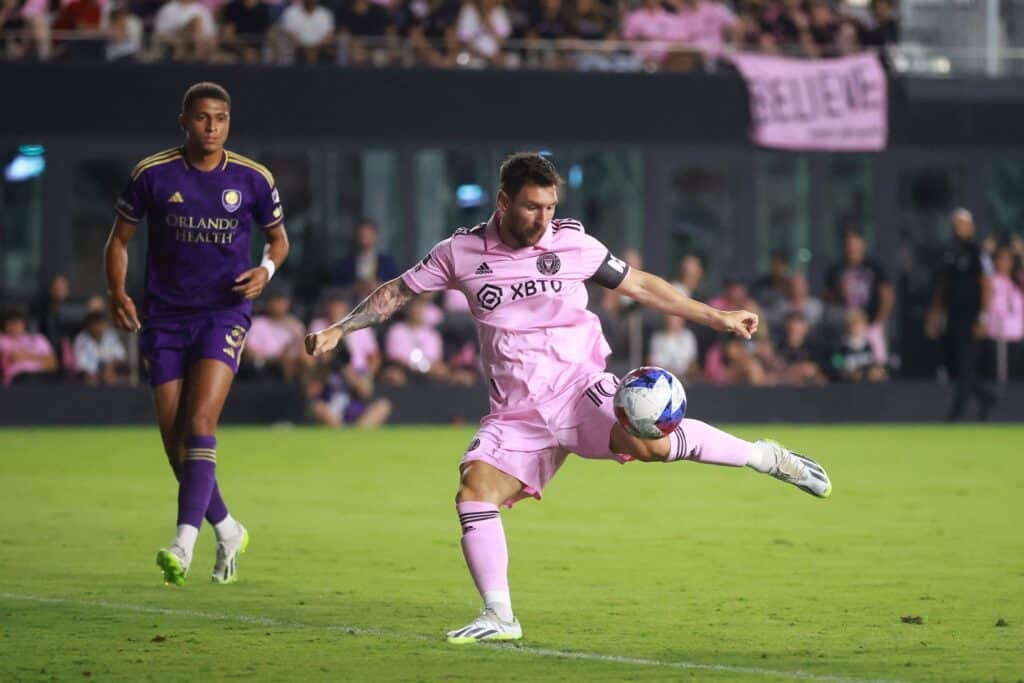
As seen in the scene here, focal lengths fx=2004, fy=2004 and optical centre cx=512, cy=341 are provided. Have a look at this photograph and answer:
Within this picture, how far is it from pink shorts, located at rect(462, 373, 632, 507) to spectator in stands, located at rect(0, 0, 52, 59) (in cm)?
1739

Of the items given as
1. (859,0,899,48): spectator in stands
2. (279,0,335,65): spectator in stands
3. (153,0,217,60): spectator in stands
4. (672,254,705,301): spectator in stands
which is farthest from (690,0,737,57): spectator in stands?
(153,0,217,60): spectator in stands

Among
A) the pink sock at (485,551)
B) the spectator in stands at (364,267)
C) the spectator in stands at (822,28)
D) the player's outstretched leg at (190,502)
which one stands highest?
the spectator in stands at (822,28)

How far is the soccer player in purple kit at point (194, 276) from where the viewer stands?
977 centimetres

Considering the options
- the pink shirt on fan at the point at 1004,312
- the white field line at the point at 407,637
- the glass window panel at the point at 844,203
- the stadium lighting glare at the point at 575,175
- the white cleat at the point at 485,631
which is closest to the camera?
the white field line at the point at 407,637

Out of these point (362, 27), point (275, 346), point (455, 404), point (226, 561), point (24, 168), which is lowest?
point (455, 404)

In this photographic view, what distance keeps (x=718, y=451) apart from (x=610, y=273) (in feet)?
2.85

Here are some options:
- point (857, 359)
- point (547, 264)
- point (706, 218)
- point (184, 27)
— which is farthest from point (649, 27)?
point (547, 264)

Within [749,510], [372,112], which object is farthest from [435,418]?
[749,510]

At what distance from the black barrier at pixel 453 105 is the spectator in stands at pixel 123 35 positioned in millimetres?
348

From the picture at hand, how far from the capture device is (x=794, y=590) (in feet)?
31.3

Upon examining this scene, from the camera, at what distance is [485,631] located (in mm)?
7715

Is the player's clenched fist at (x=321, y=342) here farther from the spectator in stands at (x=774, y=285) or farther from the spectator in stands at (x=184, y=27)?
the spectator in stands at (x=774, y=285)

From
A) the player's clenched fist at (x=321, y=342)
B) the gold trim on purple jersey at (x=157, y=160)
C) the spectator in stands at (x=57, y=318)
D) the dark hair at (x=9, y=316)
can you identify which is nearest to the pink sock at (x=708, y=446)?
the player's clenched fist at (x=321, y=342)

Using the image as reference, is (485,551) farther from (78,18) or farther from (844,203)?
(844,203)
